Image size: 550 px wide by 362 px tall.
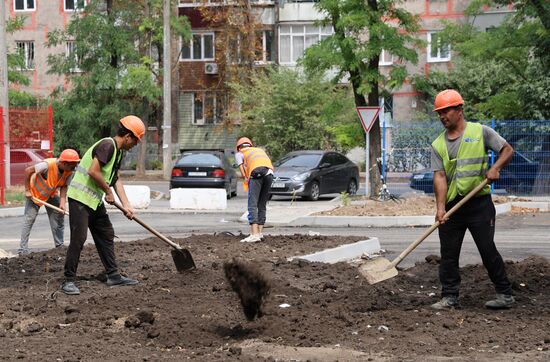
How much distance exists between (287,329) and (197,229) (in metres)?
12.0

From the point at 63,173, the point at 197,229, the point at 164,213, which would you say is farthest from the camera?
the point at 164,213

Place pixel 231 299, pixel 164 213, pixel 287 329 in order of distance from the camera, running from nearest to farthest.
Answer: pixel 287 329
pixel 231 299
pixel 164 213

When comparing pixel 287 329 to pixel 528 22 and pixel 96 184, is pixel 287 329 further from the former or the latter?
pixel 528 22

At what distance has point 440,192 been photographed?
353 inches

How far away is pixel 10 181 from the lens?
30703 millimetres

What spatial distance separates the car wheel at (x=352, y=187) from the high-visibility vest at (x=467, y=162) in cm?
2226

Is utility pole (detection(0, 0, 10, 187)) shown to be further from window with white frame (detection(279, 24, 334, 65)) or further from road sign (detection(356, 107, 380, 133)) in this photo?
window with white frame (detection(279, 24, 334, 65))

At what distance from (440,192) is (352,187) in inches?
891

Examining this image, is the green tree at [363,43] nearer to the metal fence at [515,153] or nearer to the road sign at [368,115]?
the metal fence at [515,153]

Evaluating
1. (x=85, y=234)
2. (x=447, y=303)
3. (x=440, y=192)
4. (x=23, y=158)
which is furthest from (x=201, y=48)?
(x=447, y=303)

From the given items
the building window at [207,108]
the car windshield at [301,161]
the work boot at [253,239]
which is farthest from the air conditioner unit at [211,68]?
the work boot at [253,239]

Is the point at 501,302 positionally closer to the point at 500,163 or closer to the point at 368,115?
the point at 500,163

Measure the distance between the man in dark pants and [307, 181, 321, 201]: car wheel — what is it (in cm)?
1961

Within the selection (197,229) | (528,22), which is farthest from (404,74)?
(197,229)
